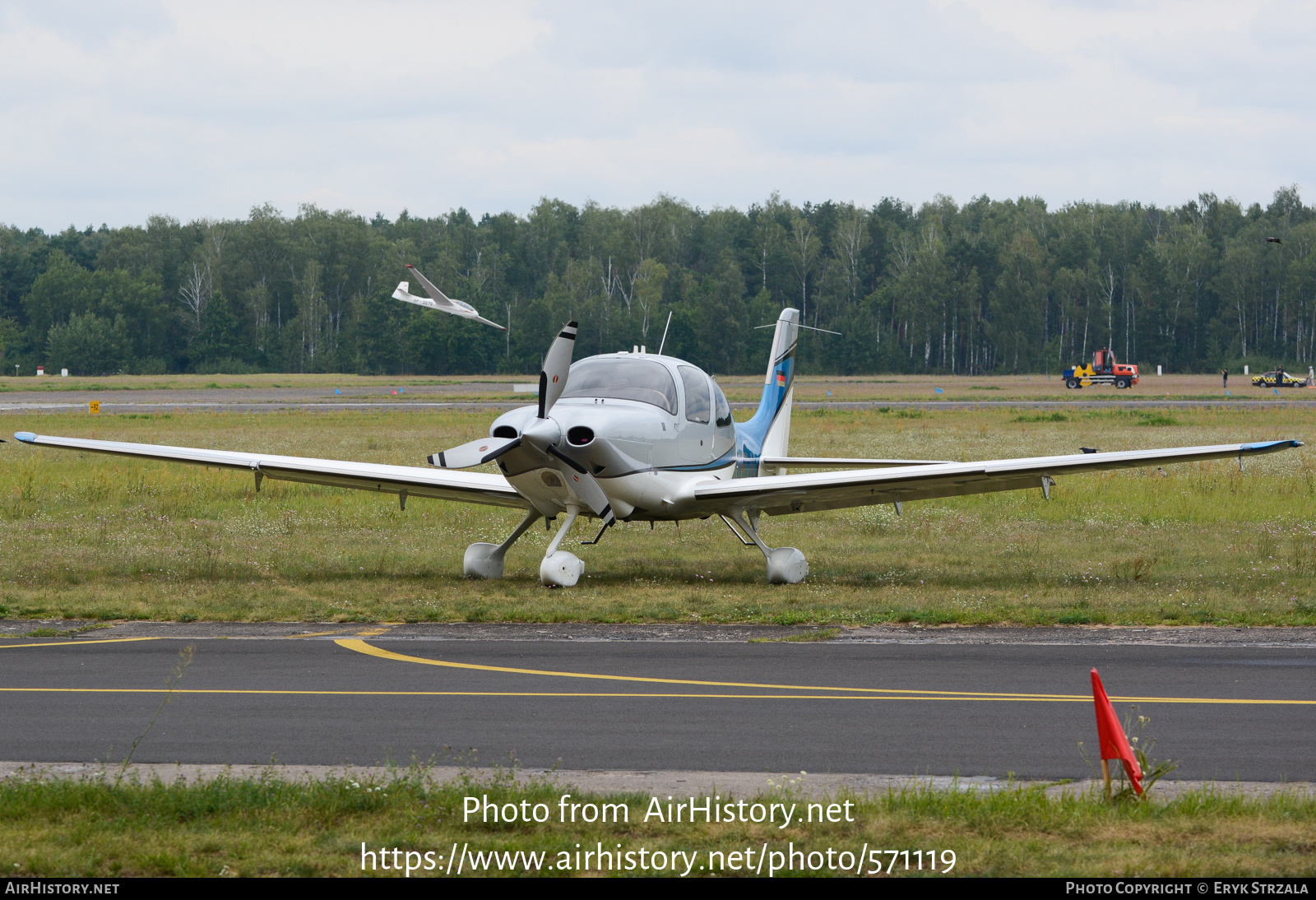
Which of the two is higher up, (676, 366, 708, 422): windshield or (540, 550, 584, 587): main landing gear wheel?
(676, 366, 708, 422): windshield

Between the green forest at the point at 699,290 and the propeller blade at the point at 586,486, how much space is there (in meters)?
88.6

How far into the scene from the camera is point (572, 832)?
5773 mm

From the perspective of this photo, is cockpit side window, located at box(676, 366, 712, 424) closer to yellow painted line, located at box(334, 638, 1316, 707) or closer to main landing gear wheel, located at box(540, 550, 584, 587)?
main landing gear wheel, located at box(540, 550, 584, 587)

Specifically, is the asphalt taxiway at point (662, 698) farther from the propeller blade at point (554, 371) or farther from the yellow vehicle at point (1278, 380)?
the yellow vehicle at point (1278, 380)

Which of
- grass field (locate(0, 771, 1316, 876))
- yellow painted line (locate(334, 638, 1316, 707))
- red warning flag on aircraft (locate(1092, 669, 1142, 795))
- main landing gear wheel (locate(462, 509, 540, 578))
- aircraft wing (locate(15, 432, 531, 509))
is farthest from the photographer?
main landing gear wheel (locate(462, 509, 540, 578))

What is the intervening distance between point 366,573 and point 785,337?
6993 millimetres

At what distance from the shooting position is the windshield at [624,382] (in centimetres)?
1435

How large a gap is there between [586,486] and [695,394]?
6.59 ft

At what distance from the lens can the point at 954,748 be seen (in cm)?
A: 754

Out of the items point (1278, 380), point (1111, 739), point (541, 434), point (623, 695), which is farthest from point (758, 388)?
point (1111, 739)

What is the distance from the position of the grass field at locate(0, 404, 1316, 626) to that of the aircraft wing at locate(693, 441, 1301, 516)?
96 cm

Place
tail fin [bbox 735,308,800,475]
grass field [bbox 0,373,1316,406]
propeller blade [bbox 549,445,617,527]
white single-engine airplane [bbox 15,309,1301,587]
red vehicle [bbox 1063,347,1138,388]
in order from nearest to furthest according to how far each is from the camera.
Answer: white single-engine airplane [bbox 15,309,1301,587]
propeller blade [bbox 549,445,617,527]
tail fin [bbox 735,308,800,475]
grass field [bbox 0,373,1316,406]
red vehicle [bbox 1063,347,1138,388]

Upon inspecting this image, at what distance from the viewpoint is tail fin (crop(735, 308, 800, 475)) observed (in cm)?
1766

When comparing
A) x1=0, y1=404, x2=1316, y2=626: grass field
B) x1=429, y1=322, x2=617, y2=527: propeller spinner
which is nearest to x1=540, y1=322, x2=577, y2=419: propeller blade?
x1=429, y1=322, x2=617, y2=527: propeller spinner
